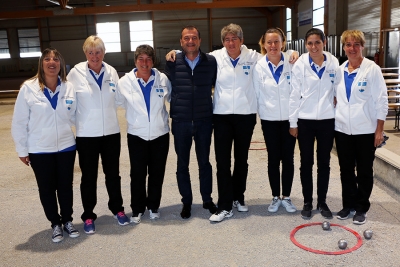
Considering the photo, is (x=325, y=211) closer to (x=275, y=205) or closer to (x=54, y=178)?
(x=275, y=205)

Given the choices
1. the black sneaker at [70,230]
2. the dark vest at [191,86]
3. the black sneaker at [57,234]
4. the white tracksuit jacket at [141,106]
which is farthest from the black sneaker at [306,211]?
the black sneaker at [57,234]

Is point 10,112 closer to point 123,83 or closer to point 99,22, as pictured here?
point 123,83

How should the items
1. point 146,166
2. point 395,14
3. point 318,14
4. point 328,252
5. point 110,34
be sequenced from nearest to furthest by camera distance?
point 328,252 → point 146,166 → point 395,14 → point 318,14 → point 110,34

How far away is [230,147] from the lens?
3.61 metres

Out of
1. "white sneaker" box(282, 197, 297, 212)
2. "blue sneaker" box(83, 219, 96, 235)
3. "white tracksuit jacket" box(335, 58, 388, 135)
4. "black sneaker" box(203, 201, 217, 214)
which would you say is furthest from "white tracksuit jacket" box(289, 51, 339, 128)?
"blue sneaker" box(83, 219, 96, 235)

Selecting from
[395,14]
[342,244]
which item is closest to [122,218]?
[342,244]

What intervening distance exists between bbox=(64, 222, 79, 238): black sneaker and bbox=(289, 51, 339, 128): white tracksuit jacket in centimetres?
213

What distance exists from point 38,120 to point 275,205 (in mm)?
2297

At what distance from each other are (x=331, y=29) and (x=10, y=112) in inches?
513

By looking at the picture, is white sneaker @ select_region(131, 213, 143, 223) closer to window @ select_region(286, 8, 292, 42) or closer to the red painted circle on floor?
the red painted circle on floor

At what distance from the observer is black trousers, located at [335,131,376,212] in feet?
10.9

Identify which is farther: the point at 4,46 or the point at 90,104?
the point at 4,46

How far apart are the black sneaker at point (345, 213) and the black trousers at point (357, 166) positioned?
0.13 feet

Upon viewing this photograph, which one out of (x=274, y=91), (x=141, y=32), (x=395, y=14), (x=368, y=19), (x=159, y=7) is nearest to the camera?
(x=274, y=91)
